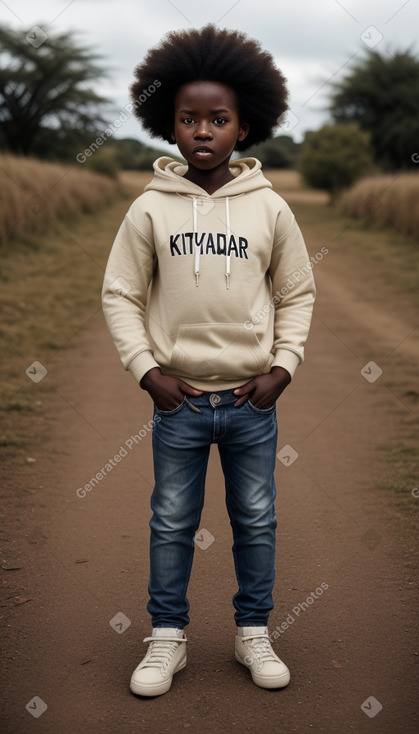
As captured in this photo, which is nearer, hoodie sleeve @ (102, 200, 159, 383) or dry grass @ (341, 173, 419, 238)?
hoodie sleeve @ (102, 200, 159, 383)

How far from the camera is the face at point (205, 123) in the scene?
228cm

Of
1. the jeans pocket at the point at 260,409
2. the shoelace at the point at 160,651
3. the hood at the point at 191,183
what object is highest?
the hood at the point at 191,183

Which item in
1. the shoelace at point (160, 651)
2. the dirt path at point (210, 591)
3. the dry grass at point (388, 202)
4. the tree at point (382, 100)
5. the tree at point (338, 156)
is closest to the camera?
the dirt path at point (210, 591)

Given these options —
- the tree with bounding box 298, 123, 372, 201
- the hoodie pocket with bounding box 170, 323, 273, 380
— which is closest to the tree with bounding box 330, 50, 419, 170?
the tree with bounding box 298, 123, 372, 201

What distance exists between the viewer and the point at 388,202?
15.2 metres

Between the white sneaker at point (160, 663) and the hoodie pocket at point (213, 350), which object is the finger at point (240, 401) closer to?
the hoodie pocket at point (213, 350)

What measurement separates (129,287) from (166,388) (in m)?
0.31

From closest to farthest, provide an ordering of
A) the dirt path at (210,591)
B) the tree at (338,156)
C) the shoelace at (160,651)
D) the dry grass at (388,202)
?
the dirt path at (210,591), the shoelace at (160,651), the dry grass at (388,202), the tree at (338,156)

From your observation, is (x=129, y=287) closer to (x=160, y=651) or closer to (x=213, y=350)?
(x=213, y=350)

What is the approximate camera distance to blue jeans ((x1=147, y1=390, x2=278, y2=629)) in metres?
2.32

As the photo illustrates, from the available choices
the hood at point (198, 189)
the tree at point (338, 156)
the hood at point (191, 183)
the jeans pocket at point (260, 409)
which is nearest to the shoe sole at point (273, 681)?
the jeans pocket at point (260, 409)

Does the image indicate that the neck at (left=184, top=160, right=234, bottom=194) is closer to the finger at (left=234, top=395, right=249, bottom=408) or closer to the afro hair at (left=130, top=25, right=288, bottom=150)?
the afro hair at (left=130, top=25, right=288, bottom=150)

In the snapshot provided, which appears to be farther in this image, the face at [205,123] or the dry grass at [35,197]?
the dry grass at [35,197]

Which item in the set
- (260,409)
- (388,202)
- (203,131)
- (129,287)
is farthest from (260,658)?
(388,202)
